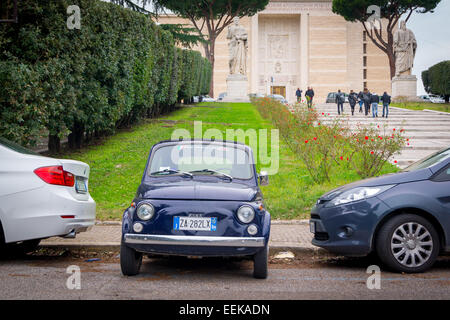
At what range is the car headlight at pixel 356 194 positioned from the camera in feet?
21.1

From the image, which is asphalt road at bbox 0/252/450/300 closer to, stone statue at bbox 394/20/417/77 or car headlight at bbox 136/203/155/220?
car headlight at bbox 136/203/155/220

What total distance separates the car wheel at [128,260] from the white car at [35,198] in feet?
3.09

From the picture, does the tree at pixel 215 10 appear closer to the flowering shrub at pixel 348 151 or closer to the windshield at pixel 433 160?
the flowering shrub at pixel 348 151

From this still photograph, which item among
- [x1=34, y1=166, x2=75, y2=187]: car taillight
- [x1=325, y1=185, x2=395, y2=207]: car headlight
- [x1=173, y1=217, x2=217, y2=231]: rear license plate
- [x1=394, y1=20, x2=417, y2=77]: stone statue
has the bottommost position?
[x1=173, y1=217, x2=217, y2=231]: rear license plate

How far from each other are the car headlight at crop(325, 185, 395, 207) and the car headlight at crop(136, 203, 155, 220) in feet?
7.34

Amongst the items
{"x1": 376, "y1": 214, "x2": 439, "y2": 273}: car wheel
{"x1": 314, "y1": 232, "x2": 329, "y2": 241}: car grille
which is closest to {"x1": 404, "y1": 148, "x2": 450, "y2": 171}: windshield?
{"x1": 376, "y1": 214, "x2": 439, "y2": 273}: car wheel

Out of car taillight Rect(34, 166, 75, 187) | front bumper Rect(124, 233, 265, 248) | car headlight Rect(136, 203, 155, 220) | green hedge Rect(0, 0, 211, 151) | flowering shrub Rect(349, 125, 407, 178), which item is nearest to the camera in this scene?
front bumper Rect(124, 233, 265, 248)

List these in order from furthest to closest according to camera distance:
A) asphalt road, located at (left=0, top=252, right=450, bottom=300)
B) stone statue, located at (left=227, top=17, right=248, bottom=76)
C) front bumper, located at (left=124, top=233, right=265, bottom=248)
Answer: stone statue, located at (left=227, top=17, right=248, bottom=76) < front bumper, located at (left=124, top=233, right=265, bottom=248) < asphalt road, located at (left=0, top=252, right=450, bottom=300)

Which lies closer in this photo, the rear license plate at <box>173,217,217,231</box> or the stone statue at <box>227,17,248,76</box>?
the rear license plate at <box>173,217,217,231</box>

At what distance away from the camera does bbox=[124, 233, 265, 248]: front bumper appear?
5570mm

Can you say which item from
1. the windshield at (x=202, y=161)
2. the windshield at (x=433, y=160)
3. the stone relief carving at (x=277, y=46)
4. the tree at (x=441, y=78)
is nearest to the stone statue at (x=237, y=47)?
the tree at (x=441, y=78)
